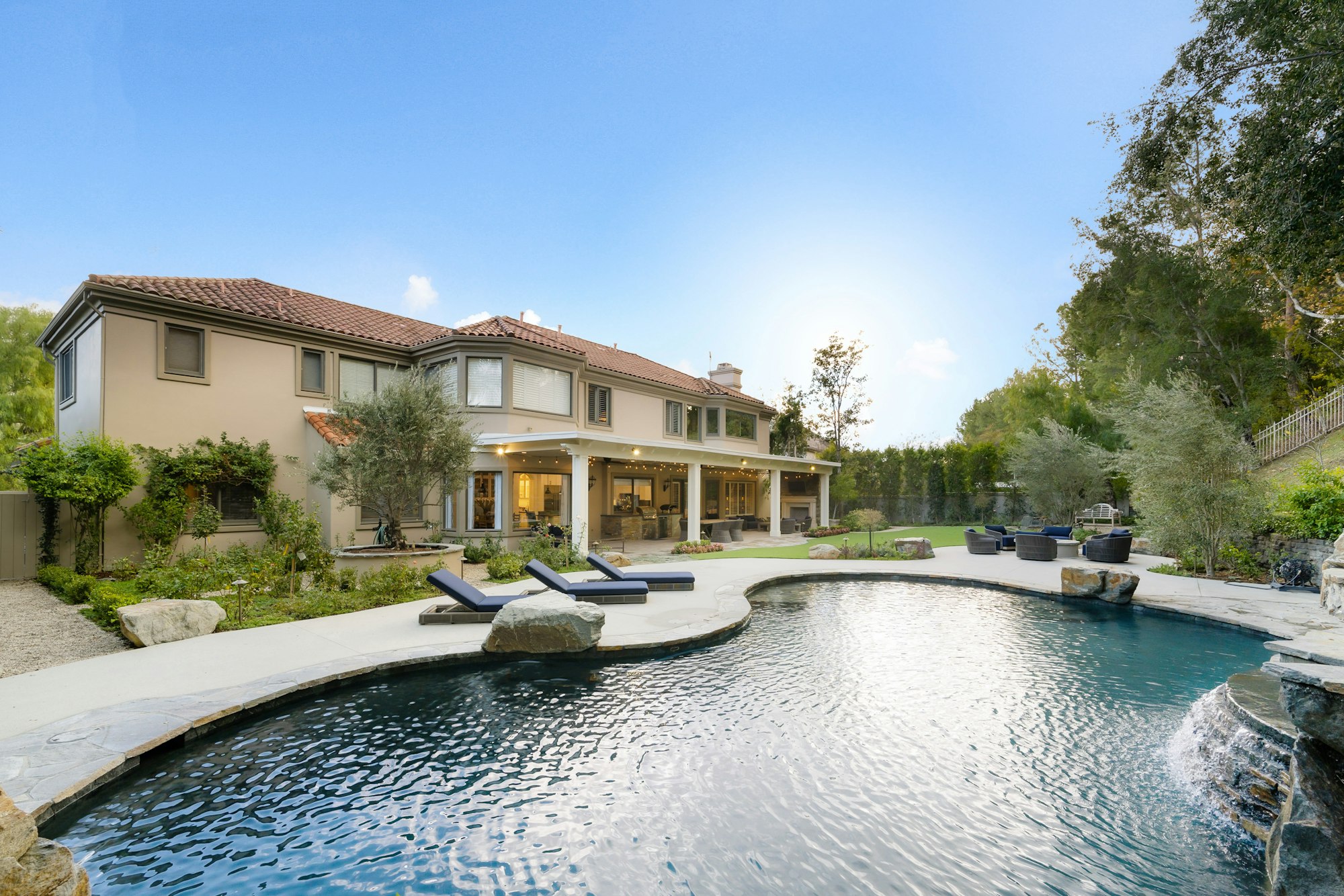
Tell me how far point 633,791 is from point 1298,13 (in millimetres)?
15367

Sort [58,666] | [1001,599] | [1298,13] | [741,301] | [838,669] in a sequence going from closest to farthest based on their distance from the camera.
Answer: [58,666], [838,669], [1298,13], [1001,599], [741,301]

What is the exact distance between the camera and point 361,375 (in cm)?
1564

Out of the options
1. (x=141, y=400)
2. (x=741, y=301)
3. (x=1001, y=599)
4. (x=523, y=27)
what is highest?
(x=523, y=27)

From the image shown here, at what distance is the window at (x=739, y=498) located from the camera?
85.4ft

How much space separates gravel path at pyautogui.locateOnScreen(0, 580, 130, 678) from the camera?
6379 mm

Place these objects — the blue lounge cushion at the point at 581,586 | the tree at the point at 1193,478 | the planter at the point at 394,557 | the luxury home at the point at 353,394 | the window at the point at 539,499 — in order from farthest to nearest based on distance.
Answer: the window at the point at 539,499, the luxury home at the point at 353,394, the tree at the point at 1193,478, the planter at the point at 394,557, the blue lounge cushion at the point at 581,586

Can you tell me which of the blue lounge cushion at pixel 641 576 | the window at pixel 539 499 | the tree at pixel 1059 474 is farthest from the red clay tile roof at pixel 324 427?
the tree at pixel 1059 474

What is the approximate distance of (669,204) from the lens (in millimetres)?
20250

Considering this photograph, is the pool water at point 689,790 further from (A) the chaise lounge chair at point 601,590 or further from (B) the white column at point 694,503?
(B) the white column at point 694,503

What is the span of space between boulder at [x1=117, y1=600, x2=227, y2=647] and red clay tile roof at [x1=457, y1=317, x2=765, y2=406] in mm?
9648

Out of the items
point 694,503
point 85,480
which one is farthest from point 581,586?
point 85,480

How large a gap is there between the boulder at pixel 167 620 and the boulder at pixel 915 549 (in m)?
14.6

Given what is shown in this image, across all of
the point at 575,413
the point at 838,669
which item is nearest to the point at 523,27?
the point at 575,413

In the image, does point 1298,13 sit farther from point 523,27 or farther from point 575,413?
point 575,413
